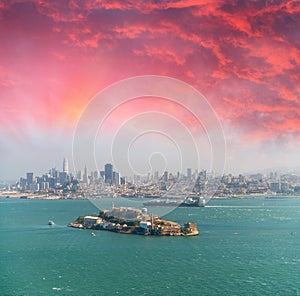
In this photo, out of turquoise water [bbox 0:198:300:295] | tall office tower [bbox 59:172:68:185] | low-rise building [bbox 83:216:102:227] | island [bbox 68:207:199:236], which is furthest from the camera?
tall office tower [bbox 59:172:68:185]

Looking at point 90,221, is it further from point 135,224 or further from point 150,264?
point 150,264

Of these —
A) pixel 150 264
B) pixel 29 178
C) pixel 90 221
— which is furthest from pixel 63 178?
pixel 150 264

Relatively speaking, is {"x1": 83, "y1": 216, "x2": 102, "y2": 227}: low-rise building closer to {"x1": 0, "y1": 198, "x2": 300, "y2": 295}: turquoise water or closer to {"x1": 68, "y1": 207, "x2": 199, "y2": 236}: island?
{"x1": 68, "y1": 207, "x2": 199, "y2": 236}: island

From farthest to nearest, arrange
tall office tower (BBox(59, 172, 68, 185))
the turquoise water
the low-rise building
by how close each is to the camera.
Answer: tall office tower (BBox(59, 172, 68, 185)) → the low-rise building → the turquoise water

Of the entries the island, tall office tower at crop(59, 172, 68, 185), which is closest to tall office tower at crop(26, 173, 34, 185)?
tall office tower at crop(59, 172, 68, 185)

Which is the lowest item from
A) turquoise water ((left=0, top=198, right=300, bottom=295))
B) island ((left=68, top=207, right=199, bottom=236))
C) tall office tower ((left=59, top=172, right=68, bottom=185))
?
turquoise water ((left=0, top=198, right=300, bottom=295))

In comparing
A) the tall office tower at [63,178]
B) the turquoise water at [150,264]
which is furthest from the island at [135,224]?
the tall office tower at [63,178]

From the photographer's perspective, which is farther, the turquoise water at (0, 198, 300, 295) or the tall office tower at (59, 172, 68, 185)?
the tall office tower at (59, 172, 68, 185)
